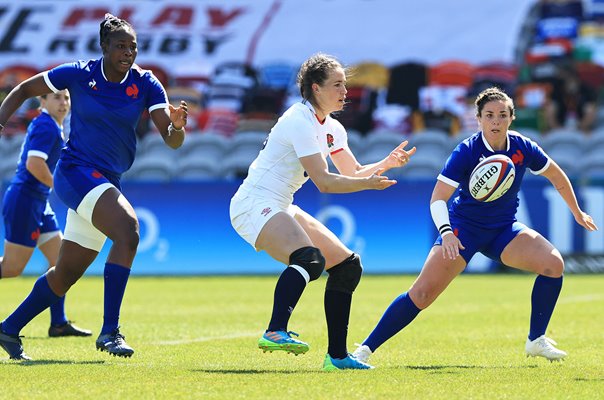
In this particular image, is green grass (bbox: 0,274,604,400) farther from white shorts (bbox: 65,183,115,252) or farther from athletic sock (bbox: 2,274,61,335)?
white shorts (bbox: 65,183,115,252)

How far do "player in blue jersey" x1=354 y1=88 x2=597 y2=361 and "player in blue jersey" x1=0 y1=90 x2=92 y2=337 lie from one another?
355 centimetres

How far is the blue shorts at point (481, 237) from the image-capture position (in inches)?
315

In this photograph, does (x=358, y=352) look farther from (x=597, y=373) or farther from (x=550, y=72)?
(x=550, y=72)

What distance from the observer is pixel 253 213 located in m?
7.37

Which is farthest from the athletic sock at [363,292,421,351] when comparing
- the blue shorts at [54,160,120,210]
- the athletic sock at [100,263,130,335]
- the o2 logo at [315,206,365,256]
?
the o2 logo at [315,206,365,256]

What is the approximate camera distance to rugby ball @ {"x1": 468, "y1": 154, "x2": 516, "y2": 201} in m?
7.77

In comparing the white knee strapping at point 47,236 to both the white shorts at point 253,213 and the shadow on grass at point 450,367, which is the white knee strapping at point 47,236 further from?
the shadow on grass at point 450,367

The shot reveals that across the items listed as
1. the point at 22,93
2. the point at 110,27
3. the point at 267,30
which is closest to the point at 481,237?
the point at 110,27

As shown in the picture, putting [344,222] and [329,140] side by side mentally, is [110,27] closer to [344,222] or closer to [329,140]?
[329,140]

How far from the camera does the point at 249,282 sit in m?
17.4

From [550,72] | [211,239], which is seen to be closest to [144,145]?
[211,239]

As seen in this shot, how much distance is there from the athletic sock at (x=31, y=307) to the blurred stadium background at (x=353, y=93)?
33.9ft

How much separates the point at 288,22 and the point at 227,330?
53.2 feet

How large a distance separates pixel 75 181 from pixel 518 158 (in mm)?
3171
